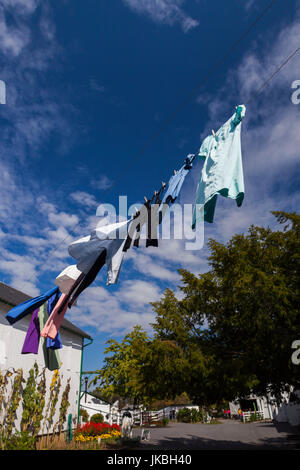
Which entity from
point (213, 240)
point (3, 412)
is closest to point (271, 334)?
point (213, 240)

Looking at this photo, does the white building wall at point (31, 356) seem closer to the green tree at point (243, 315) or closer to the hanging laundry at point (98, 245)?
the green tree at point (243, 315)

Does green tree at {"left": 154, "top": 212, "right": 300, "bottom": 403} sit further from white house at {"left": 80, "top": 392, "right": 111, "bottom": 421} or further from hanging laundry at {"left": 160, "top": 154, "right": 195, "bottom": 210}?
white house at {"left": 80, "top": 392, "right": 111, "bottom": 421}

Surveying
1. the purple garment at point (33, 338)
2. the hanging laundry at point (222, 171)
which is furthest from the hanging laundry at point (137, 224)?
the purple garment at point (33, 338)

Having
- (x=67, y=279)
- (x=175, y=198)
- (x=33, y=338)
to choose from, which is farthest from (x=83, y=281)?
(x=33, y=338)

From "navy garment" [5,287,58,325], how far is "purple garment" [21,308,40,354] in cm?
152

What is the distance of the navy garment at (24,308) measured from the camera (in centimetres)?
805

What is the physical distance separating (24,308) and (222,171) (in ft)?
20.3

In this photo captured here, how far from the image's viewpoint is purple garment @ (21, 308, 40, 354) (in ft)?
32.1

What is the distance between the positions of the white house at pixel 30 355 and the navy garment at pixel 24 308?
409 centimetres

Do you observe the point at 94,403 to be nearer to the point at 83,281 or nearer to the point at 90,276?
the point at 83,281

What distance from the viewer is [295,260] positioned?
8891 mm

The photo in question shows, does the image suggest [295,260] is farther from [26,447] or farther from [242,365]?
[26,447]

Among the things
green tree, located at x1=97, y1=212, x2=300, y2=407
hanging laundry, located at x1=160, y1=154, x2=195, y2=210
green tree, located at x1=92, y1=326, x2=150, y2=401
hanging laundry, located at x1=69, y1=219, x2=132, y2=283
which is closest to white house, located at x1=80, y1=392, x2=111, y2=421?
green tree, located at x1=92, y1=326, x2=150, y2=401
